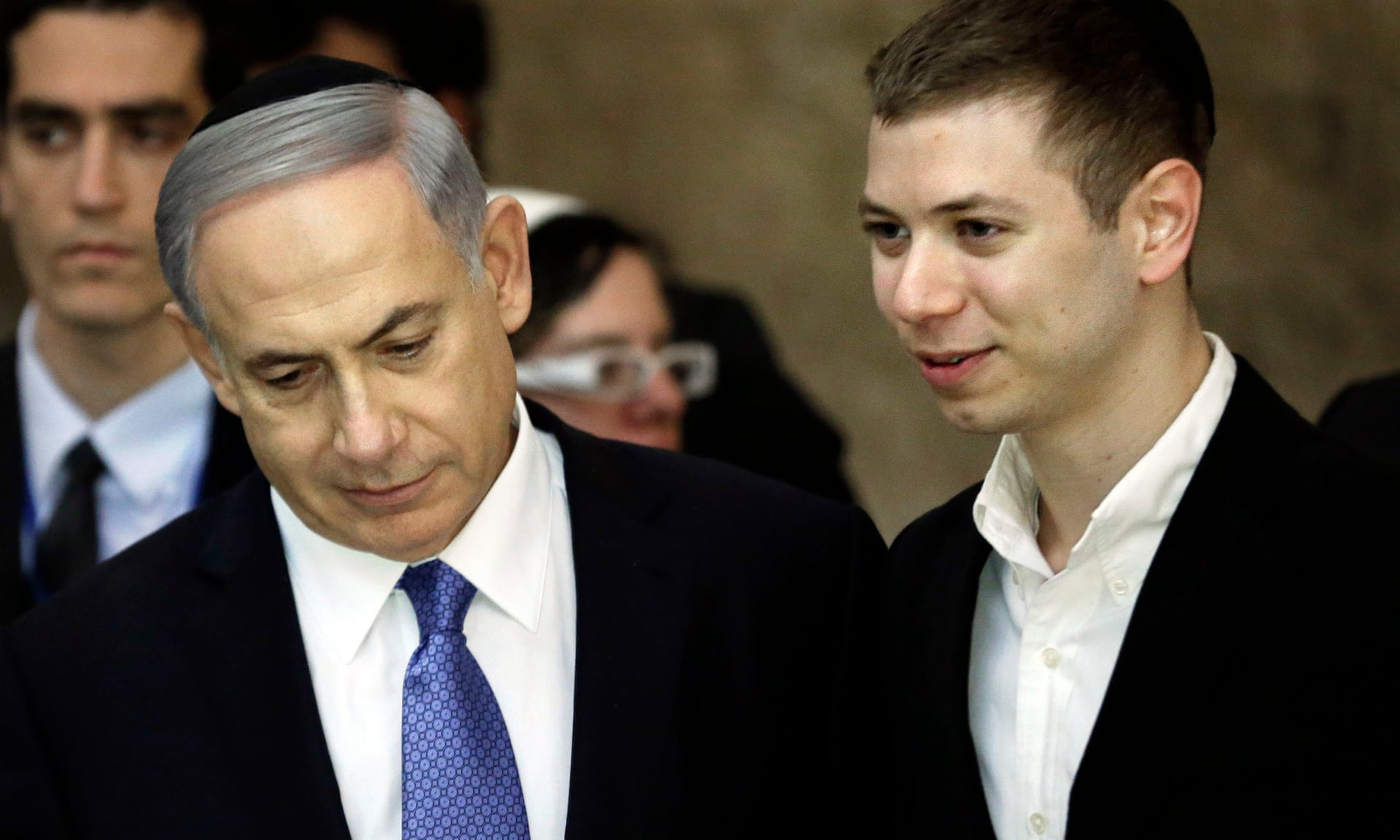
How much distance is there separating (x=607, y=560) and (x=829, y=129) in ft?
9.71

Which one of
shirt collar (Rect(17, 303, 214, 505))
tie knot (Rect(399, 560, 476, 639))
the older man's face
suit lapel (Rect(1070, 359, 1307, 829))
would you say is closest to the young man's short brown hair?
suit lapel (Rect(1070, 359, 1307, 829))

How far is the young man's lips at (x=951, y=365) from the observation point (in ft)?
7.23

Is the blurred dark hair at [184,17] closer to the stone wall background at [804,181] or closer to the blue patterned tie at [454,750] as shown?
the stone wall background at [804,181]

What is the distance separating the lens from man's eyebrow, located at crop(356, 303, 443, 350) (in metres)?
2.21

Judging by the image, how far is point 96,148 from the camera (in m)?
3.54

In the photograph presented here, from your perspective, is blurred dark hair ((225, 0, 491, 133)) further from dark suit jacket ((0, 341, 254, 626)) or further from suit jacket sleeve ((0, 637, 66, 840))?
suit jacket sleeve ((0, 637, 66, 840))

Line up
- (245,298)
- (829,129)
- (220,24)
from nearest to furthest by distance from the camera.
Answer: (245,298), (220,24), (829,129)

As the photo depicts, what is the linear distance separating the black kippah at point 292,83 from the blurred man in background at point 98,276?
1.23m

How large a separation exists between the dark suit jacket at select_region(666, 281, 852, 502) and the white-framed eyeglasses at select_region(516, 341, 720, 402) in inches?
10.0

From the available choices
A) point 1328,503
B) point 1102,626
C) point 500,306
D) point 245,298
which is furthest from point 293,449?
point 1328,503

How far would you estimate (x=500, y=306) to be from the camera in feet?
8.02

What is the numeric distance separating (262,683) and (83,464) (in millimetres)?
1351

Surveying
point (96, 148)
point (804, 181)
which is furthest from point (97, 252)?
point (804, 181)

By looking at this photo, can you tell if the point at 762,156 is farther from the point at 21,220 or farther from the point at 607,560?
the point at 607,560
